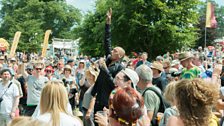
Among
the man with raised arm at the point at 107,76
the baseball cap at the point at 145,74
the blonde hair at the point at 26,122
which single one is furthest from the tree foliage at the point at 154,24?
the blonde hair at the point at 26,122

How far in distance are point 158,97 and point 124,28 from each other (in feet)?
92.1

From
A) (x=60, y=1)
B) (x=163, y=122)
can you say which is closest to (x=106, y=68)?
(x=163, y=122)

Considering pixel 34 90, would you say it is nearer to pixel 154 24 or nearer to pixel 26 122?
pixel 26 122

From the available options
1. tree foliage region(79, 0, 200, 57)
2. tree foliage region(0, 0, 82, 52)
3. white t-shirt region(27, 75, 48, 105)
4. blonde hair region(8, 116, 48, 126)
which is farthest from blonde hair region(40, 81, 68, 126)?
tree foliage region(0, 0, 82, 52)

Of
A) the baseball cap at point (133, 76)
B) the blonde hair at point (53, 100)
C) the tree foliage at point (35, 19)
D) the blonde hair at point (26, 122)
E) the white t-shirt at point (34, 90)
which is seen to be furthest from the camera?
the tree foliage at point (35, 19)

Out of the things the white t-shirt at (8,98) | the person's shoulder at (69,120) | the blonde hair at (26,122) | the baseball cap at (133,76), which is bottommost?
the white t-shirt at (8,98)

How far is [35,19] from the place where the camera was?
70.6 meters

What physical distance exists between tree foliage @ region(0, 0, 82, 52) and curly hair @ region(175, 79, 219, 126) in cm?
5511

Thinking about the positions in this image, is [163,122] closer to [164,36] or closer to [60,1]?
[164,36]

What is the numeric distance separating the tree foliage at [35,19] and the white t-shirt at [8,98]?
164 feet

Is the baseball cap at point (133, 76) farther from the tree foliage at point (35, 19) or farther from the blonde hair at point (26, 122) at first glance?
the tree foliage at point (35, 19)

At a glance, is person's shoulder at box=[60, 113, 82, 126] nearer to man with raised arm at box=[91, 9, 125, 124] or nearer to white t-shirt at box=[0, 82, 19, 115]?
man with raised arm at box=[91, 9, 125, 124]

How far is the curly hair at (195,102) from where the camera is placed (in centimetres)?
325

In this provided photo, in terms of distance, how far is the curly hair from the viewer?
10.7ft
